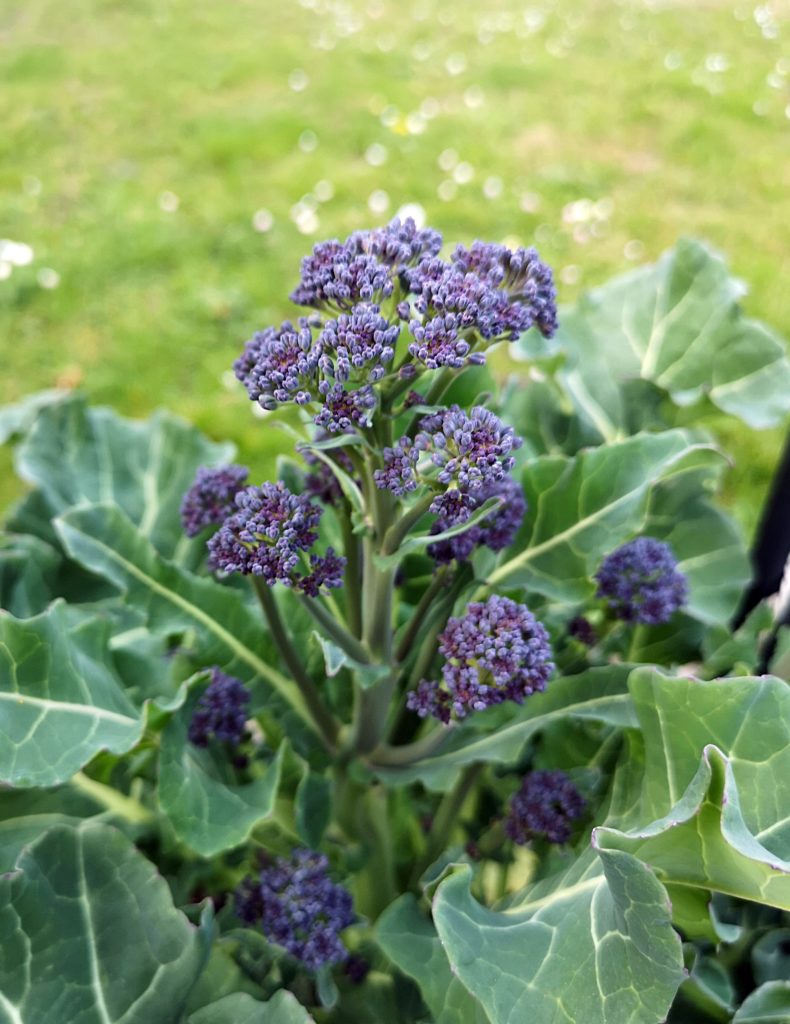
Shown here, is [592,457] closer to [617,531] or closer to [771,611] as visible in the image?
[617,531]

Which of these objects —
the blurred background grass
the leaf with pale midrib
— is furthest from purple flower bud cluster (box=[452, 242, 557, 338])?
the blurred background grass

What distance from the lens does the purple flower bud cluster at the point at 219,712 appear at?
0.97m

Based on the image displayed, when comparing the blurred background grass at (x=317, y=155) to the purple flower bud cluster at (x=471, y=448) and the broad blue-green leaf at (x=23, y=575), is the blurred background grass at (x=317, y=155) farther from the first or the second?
the purple flower bud cluster at (x=471, y=448)

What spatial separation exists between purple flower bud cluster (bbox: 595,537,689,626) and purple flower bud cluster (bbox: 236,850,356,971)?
425 mm

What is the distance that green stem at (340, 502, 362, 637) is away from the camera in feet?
2.94

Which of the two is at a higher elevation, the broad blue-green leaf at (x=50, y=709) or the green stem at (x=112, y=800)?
the broad blue-green leaf at (x=50, y=709)

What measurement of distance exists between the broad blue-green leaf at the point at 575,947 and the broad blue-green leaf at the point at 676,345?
65 centimetres

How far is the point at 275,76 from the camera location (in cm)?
468

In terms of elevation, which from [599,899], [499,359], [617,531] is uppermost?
[617,531]

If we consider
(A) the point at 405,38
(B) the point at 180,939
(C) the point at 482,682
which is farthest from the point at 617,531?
(A) the point at 405,38

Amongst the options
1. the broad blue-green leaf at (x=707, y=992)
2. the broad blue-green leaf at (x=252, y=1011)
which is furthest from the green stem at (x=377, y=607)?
the broad blue-green leaf at (x=707, y=992)

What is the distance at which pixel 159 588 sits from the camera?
101cm

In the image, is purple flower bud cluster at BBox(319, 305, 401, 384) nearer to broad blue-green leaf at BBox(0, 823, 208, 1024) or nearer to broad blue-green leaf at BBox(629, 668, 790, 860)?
broad blue-green leaf at BBox(629, 668, 790, 860)

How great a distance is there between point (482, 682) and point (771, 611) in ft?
1.64
